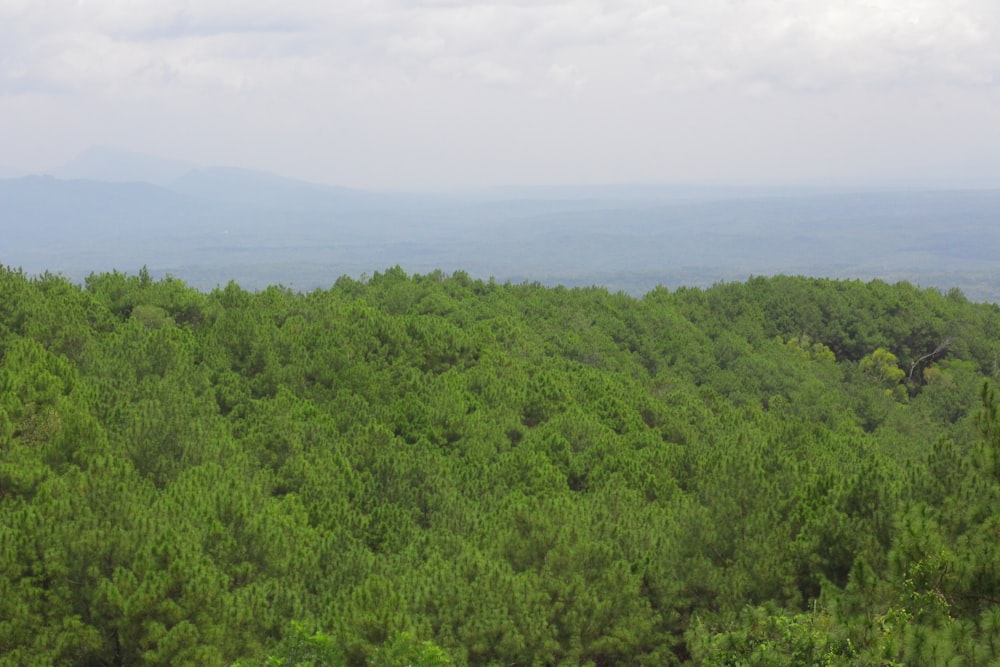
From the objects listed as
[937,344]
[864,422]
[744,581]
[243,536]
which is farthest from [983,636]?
[937,344]

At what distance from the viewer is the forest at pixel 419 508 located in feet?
27.7

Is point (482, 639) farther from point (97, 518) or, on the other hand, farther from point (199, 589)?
point (97, 518)

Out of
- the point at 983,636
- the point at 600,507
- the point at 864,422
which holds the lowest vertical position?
the point at 864,422

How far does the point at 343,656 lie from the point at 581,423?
12.1m

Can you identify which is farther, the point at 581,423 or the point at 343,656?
the point at 581,423

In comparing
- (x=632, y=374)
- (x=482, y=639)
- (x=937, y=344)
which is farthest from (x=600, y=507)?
(x=937, y=344)

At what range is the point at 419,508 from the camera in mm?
16266

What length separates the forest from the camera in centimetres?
843

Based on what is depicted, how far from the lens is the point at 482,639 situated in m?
10.6

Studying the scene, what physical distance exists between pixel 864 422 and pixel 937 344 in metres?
13.9

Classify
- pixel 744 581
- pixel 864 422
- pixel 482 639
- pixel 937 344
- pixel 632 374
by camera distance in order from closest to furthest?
pixel 482 639, pixel 744 581, pixel 864 422, pixel 632 374, pixel 937 344

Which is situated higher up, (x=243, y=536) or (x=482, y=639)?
(x=243, y=536)

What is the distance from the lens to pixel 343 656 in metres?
9.10

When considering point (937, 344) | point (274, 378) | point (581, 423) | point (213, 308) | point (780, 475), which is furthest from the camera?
point (937, 344)
